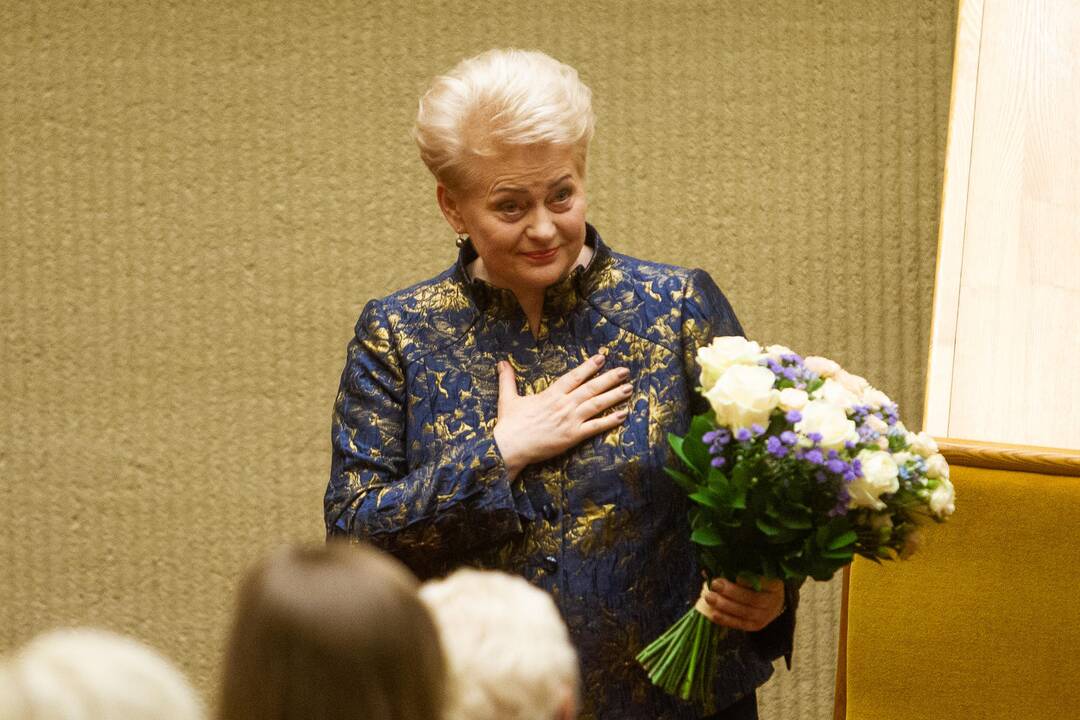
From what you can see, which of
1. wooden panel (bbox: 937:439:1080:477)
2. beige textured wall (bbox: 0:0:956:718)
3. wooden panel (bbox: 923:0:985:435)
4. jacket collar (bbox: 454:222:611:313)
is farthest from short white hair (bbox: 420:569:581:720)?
beige textured wall (bbox: 0:0:956:718)

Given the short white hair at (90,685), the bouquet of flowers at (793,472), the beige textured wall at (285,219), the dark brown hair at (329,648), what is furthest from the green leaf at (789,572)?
the beige textured wall at (285,219)

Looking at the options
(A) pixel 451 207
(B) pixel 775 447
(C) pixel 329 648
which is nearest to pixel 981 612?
(B) pixel 775 447

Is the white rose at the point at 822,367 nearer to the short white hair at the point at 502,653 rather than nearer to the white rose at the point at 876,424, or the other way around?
the white rose at the point at 876,424

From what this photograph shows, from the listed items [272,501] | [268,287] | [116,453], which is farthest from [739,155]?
[116,453]

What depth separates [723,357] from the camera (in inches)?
84.2

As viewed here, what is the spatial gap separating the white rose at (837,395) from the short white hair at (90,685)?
3.72 feet

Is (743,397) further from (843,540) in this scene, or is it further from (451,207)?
(451,207)

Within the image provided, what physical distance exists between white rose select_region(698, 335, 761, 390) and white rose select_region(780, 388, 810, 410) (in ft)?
0.24

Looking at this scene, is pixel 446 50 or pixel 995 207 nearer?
pixel 995 207

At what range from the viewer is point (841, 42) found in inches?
145

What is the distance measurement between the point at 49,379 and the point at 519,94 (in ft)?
6.78

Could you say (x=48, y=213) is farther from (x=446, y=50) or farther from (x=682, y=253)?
(x=682, y=253)

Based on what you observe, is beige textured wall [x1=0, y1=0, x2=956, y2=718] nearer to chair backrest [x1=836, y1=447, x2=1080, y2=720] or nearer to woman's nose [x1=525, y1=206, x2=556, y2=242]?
chair backrest [x1=836, y1=447, x2=1080, y2=720]

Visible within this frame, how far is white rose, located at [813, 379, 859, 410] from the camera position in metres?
2.12
